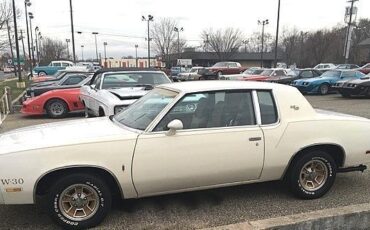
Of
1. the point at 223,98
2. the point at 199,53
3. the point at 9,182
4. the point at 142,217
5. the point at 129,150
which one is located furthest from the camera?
the point at 199,53

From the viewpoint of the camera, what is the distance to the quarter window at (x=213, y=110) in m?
4.10

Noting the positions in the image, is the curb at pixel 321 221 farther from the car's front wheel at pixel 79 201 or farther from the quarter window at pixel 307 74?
the quarter window at pixel 307 74

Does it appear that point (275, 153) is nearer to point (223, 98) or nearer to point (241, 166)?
point (241, 166)

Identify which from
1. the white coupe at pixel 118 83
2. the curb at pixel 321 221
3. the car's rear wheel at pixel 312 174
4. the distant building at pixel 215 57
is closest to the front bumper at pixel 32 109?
the white coupe at pixel 118 83

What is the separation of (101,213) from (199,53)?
245 ft

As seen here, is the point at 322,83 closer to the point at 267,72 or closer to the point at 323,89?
the point at 323,89

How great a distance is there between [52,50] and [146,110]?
9053 centimetres

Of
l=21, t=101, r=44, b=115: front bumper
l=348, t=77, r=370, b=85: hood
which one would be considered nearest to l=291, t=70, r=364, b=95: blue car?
l=348, t=77, r=370, b=85: hood

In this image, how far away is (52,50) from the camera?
8831 cm

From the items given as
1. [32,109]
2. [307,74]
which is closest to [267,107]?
[32,109]

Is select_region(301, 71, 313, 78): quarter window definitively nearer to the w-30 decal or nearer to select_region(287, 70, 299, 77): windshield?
select_region(287, 70, 299, 77): windshield

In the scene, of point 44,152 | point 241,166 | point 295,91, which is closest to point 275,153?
point 241,166

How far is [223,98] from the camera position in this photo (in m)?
4.35

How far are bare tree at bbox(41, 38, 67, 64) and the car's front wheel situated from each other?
269 feet
